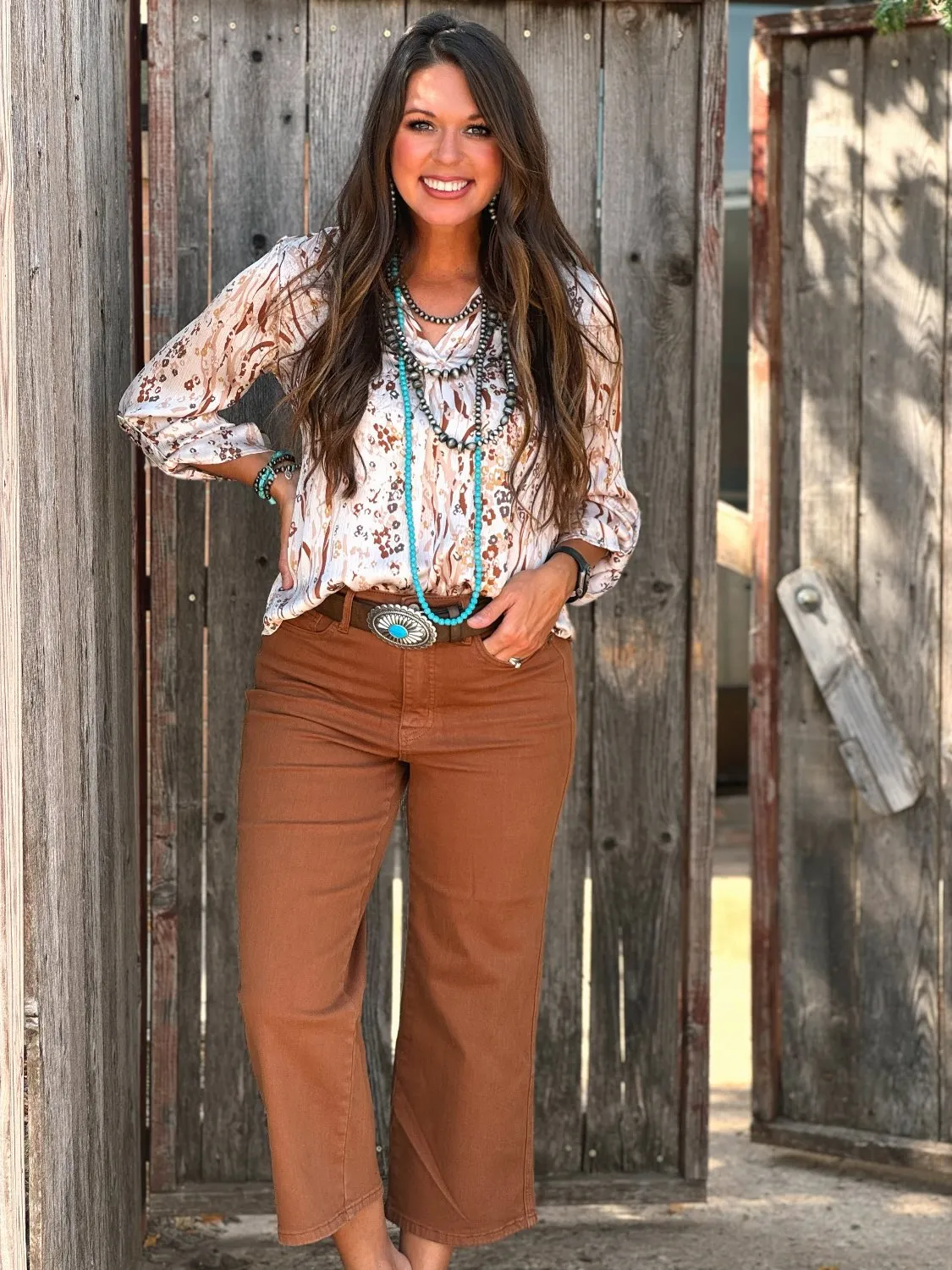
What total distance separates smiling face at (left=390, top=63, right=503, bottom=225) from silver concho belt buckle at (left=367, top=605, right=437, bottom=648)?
0.61 m

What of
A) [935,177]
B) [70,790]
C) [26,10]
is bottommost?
[70,790]

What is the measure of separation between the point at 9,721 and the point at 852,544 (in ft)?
7.58

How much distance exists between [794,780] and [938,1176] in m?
0.93

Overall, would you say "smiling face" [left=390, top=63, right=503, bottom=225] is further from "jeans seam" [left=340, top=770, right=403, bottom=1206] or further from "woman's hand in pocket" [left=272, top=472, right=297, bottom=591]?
"jeans seam" [left=340, top=770, right=403, bottom=1206]

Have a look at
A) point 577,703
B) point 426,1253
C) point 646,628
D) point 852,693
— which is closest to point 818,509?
point 852,693

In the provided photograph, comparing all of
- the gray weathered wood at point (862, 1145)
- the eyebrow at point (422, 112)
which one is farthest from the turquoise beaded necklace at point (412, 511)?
the gray weathered wood at point (862, 1145)

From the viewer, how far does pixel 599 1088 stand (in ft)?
11.7

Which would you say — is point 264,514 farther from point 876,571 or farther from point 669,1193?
point 669,1193

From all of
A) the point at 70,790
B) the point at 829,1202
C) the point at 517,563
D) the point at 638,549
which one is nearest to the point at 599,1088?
the point at 829,1202

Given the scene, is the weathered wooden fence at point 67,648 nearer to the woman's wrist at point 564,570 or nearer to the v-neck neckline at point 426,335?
the v-neck neckline at point 426,335

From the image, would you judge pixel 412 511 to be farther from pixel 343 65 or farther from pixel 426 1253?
pixel 426 1253

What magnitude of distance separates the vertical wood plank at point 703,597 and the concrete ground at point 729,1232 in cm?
16

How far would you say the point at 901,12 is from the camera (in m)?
3.44

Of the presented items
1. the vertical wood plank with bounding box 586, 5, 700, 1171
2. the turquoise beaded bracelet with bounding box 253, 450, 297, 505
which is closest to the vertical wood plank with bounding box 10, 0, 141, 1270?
the turquoise beaded bracelet with bounding box 253, 450, 297, 505
